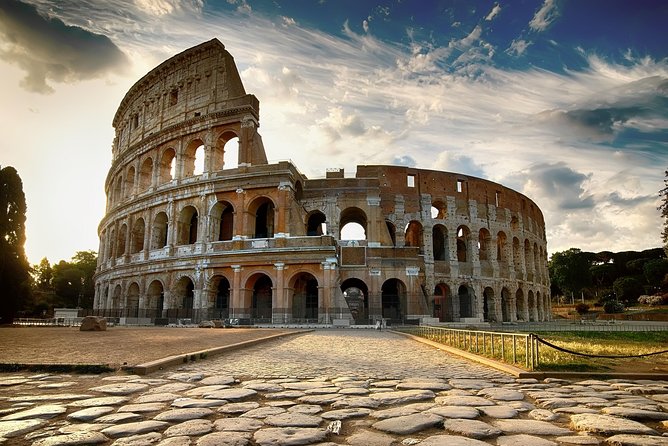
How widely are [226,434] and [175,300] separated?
2558 cm

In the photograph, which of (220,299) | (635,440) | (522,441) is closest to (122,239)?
(220,299)

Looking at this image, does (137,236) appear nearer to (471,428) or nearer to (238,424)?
(238,424)

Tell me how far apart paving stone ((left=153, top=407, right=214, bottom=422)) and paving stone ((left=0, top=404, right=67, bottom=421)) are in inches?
30.7

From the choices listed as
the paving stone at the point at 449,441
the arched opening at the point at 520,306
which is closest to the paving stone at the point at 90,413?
the paving stone at the point at 449,441

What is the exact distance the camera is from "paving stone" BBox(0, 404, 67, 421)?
125 inches

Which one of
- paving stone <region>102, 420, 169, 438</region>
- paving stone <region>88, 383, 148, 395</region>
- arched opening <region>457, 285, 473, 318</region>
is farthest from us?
arched opening <region>457, 285, 473, 318</region>

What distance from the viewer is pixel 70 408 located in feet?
11.6

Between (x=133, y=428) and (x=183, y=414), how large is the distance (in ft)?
1.60

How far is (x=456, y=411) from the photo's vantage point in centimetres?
355

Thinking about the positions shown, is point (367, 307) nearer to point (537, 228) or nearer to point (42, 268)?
point (537, 228)

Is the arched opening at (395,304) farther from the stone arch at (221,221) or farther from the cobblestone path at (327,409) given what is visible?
the cobblestone path at (327,409)

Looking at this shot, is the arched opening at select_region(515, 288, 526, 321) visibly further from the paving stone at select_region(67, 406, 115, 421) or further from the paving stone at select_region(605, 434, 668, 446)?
the paving stone at select_region(67, 406, 115, 421)

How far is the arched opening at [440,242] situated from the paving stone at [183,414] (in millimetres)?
30321

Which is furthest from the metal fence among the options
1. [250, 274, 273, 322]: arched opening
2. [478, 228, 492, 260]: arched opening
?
[478, 228, 492, 260]: arched opening
